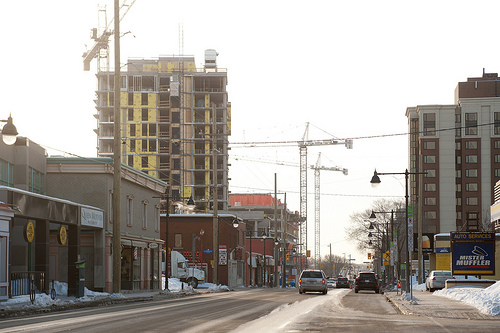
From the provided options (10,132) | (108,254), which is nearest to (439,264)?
(108,254)

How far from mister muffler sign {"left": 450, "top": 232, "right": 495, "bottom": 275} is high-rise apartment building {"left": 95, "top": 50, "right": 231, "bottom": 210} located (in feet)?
321

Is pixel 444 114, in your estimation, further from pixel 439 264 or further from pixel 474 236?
pixel 474 236

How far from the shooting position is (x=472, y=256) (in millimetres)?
46156

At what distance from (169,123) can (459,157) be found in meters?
55.3

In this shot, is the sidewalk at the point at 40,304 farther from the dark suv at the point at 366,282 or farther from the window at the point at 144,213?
the dark suv at the point at 366,282

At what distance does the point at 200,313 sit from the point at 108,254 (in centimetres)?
2282

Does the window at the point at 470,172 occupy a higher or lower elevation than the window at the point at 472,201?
higher

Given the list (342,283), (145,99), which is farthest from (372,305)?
(145,99)

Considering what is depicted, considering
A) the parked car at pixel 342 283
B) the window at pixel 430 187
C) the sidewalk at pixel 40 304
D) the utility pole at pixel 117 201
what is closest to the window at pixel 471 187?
the window at pixel 430 187

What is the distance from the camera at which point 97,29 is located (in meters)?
152

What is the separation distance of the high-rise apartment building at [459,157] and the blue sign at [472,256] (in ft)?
326

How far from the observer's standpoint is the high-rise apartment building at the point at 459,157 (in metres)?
145

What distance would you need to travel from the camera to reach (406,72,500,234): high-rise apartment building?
474 ft

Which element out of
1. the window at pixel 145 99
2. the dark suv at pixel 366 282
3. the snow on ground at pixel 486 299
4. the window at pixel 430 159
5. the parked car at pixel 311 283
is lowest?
the dark suv at pixel 366 282
